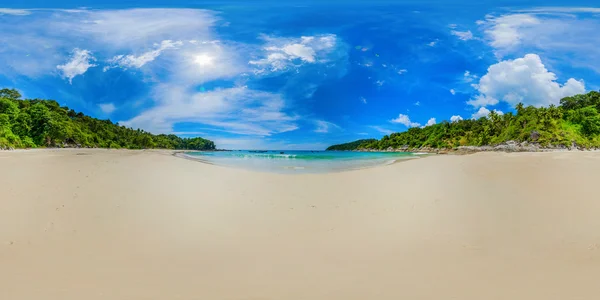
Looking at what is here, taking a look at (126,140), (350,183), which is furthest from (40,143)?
(350,183)

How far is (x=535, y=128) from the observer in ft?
184

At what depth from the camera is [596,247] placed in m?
3.87

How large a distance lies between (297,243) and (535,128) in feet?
216

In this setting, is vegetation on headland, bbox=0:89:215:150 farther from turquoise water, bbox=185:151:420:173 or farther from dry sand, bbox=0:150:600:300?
dry sand, bbox=0:150:600:300

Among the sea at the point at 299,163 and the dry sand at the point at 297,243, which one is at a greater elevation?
the sea at the point at 299,163

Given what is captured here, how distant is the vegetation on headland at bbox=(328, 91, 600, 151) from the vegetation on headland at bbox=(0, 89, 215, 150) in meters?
74.5

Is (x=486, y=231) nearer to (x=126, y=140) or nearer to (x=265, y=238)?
(x=265, y=238)

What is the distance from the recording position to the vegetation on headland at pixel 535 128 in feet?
171

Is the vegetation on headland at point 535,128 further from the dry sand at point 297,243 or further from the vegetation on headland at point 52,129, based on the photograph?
the vegetation on headland at point 52,129

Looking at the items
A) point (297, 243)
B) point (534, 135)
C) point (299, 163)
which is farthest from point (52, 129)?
point (534, 135)

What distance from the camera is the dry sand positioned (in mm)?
2857

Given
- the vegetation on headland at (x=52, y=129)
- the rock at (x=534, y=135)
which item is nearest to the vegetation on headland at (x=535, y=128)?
the rock at (x=534, y=135)

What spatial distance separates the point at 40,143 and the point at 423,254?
66.1 m

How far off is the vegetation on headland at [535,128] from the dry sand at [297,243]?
5688 cm
